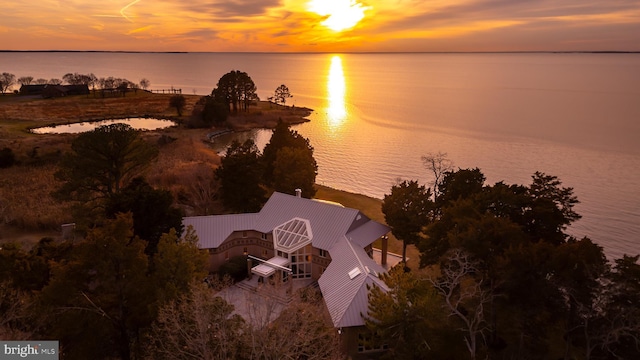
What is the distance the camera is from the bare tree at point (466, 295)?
78.3 feet

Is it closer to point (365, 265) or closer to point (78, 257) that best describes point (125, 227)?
point (78, 257)

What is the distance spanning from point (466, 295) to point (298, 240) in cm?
1808

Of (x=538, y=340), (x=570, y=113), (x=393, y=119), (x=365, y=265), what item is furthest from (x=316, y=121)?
(x=538, y=340)

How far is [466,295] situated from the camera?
2567 cm

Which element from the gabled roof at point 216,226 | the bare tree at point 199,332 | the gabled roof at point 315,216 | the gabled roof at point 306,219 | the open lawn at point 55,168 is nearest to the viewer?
the bare tree at point 199,332

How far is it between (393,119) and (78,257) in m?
125

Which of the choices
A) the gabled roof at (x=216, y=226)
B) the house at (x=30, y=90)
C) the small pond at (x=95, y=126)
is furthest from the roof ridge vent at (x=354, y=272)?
the house at (x=30, y=90)

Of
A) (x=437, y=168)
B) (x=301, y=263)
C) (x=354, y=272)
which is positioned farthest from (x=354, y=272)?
(x=437, y=168)

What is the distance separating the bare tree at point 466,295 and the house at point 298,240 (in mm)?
5621

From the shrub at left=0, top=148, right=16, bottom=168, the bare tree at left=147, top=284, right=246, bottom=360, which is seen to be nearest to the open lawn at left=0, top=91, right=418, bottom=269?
the shrub at left=0, top=148, right=16, bottom=168

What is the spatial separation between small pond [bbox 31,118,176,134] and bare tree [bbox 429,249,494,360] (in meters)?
107

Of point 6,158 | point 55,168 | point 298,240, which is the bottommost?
point 298,240

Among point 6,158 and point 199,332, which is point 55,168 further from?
point 199,332

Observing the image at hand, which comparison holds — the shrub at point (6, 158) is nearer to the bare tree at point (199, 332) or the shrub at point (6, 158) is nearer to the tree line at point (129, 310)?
the tree line at point (129, 310)
